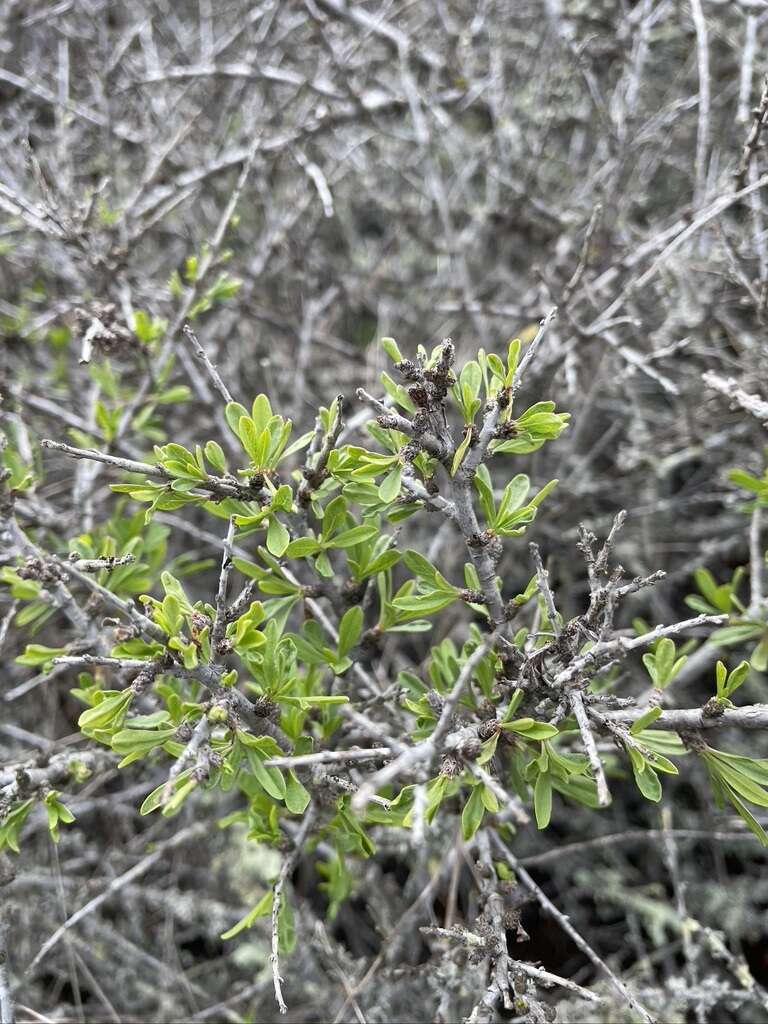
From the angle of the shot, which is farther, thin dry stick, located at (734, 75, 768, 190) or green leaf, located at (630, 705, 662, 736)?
thin dry stick, located at (734, 75, 768, 190)

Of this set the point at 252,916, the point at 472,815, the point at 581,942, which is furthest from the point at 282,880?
the point at 581,942

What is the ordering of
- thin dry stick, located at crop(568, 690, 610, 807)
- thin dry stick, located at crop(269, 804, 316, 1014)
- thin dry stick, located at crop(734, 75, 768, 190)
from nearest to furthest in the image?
1. thin dry stick, located at crop(568, 690, 610, 807)
2. thin dry stick, located at crop(269, 804, 316, 1014)
3. thin dry stick, located at crop(734, 75, 768, 190)

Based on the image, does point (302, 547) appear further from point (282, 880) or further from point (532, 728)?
point (282, 880)

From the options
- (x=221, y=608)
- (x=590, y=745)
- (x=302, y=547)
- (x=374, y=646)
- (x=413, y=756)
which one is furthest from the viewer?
(x=374, y=646)

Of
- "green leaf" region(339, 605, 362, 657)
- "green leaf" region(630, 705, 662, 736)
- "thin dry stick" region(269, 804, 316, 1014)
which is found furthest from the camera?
"green leaf" region(339, 605, 362, 657)

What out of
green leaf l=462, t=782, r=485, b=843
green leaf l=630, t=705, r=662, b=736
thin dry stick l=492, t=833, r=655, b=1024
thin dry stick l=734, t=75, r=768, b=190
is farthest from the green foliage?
thin dry stick l=734, t=75, r=768, b=190

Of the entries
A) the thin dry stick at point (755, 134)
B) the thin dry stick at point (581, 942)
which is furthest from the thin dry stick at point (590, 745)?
the thin dry stick at point (755, 134)

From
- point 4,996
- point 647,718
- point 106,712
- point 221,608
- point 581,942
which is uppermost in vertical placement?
point 221,608

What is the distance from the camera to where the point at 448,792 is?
3.56 ft

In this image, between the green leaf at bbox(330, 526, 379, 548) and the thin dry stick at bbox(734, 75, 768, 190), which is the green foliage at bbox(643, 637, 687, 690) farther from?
the thin dry stick at bbox(734, 75, 768, 190)

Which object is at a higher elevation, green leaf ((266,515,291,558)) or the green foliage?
green leaf ((266,515,291,558))

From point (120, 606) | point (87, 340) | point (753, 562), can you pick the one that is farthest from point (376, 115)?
point (120, 606)

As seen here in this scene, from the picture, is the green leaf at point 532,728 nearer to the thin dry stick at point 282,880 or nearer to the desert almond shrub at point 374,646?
the desert almond shrub at point 374,646

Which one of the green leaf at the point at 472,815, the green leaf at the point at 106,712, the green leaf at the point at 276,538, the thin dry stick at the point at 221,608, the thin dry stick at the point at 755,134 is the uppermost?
the thin dry stick at the point at 755,134
